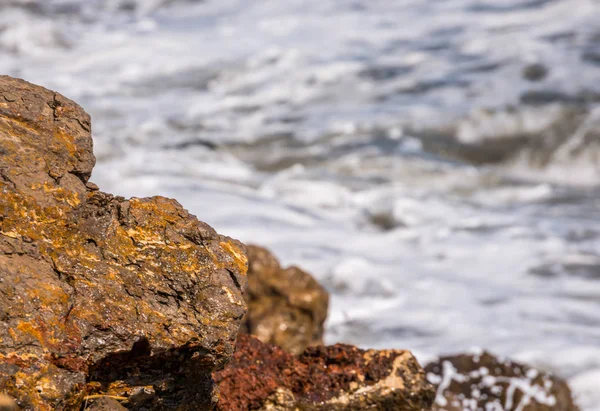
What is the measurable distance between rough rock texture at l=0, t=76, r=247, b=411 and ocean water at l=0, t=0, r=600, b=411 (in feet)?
11.5

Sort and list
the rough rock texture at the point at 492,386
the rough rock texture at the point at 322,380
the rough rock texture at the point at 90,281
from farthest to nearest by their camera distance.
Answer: the rough rock texture at the point at 492,386 < the rough rock texture at the point at 322,380 < the rough rock texture at the point at 90,281

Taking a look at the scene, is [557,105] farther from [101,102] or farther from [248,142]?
[101,102]

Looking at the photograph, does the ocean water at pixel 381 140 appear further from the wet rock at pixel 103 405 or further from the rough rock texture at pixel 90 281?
the wet rock at pixel 103 405

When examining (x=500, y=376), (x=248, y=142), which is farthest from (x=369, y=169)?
(x=500, y=376)

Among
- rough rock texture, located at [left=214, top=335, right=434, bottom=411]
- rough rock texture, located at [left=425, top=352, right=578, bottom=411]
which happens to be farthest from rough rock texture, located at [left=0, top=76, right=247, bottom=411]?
rough rock texture, located at [left=425, top=352, right=578, bottom=411]

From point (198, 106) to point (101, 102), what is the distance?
5.20 ft

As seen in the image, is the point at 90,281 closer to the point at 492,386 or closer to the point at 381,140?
the point at 492,386

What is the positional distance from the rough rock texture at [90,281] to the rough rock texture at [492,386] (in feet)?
7.71

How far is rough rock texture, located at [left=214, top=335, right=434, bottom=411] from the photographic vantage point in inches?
97.1

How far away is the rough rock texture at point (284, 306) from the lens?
4516mm

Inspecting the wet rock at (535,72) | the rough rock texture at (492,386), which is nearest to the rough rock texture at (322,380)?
the rough rock texture at (492,386)

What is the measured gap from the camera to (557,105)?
38.7 feet

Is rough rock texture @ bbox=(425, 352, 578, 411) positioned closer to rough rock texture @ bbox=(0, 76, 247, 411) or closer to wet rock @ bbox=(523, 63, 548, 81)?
rough rock texture @ bbox=(0, 76, 247, 411)

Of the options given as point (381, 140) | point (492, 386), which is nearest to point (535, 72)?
point (381, 140)
